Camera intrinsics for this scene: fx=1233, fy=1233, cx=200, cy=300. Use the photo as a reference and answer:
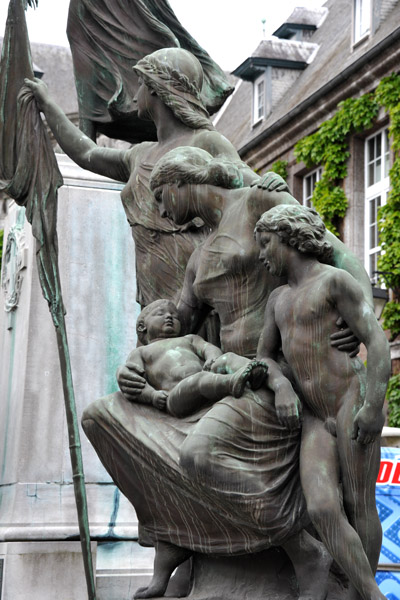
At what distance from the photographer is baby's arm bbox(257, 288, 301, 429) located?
4.64 m

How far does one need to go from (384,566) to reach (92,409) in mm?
3744

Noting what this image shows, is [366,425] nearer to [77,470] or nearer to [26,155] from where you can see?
[77,470]

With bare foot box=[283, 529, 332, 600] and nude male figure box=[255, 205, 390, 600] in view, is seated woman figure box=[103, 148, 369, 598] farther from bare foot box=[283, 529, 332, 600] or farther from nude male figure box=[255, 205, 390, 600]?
nude male figure box=[255, 205, 390, 600]

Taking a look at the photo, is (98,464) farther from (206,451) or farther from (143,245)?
(206,451)

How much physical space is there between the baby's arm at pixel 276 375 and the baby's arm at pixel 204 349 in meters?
0.28

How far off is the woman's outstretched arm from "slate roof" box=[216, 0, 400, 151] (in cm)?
1569

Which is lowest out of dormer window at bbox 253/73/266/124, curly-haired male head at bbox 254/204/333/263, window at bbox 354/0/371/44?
curly-haired male head at bbox 254/204/333/263

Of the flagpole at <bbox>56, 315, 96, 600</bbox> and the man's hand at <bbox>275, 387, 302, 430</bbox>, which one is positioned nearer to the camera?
the man's hand at <bbox>275, 387, 302, 430</bbox>

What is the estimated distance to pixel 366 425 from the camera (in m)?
4.47

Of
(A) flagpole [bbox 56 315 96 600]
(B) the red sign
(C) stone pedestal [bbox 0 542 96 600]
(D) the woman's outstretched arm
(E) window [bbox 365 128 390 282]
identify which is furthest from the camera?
(E) window [bbox 365 128 390 282]

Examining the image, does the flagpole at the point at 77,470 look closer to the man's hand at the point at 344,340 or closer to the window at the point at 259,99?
the man's hand at the point at 344,340

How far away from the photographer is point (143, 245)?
6.02 meters

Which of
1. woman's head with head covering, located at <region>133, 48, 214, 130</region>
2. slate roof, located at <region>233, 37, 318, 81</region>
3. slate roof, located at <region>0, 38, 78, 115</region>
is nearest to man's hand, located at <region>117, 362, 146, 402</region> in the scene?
woman's head with head covering, located at <region>133, 48, 214, 130</region>

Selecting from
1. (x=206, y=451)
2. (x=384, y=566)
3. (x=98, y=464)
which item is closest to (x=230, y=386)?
(x=206, y=451)
